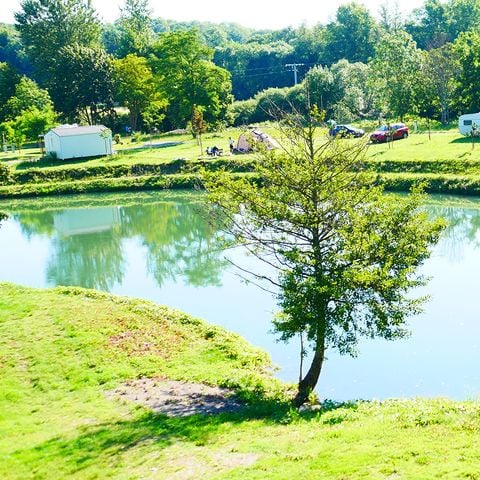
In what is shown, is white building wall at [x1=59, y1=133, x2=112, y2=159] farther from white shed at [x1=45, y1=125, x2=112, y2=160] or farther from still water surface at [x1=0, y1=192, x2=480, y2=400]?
still water surface at [x1=0, y1=192, x2=480, y2=400]

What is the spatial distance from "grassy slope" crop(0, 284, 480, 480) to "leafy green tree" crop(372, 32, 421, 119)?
40.3 m

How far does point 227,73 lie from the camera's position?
6638 centimetres

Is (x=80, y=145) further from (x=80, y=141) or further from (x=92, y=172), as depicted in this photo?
(x=92, y=172)

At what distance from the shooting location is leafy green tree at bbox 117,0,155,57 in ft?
276

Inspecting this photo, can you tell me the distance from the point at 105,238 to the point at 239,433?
2650cm

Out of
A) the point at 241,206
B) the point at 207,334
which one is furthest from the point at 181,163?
the point at 241,206

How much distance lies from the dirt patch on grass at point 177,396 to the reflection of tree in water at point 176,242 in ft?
25.0

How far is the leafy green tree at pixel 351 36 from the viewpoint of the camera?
302 ft

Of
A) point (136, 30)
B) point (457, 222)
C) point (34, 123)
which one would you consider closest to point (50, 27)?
point (136, 30)

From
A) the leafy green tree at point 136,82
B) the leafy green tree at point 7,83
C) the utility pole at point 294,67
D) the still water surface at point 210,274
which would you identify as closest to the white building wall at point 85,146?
the leafy green tree at point 136,82

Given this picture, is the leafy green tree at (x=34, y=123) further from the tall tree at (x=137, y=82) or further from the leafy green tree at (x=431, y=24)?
the leafy green tree at (x=431, y=24)

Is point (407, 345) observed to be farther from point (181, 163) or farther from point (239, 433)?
point (181, 163)

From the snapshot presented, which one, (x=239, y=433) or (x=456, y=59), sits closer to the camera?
(x=239, y=433)

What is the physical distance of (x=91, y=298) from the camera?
2391 centimetres
